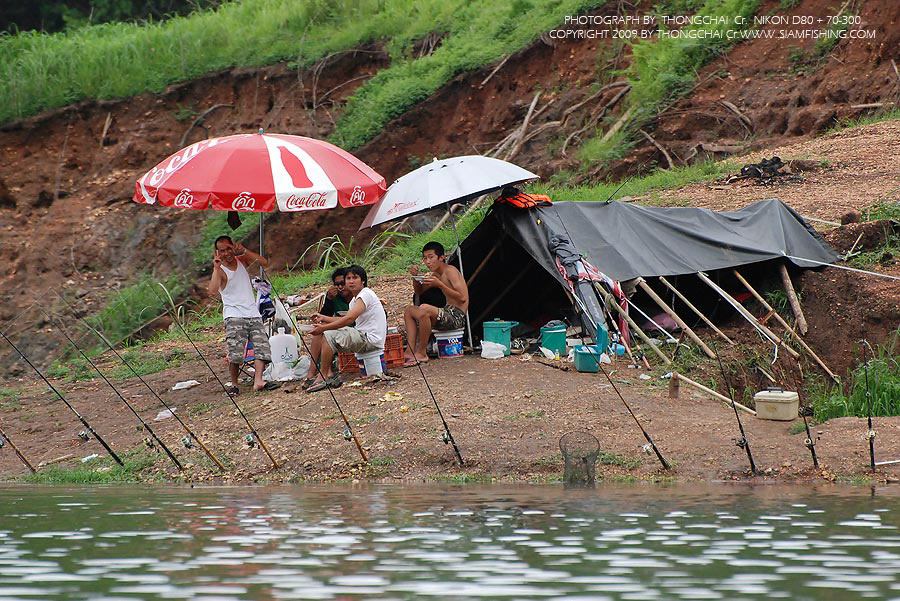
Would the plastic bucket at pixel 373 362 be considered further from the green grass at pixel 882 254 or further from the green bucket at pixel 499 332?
the green grass at pixel 882 254

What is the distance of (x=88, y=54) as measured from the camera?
20.9 metres

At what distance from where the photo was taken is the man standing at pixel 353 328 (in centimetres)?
931

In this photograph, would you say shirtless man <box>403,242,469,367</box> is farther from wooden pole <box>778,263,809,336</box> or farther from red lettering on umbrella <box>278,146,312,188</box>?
wooden pole <box>778,263,809,336</box>

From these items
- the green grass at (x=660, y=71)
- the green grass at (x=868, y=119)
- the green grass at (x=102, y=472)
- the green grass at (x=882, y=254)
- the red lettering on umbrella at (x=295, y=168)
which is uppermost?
the green grass at (x=660, y=71)

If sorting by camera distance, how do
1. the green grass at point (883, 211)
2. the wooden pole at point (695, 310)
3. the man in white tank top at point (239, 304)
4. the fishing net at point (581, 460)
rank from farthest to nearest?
the green grass at point (883, 211)
the wooden pole at point (695, 310)
the man in white tank top at point (239, 304)
the fishing net at point (581, 460)

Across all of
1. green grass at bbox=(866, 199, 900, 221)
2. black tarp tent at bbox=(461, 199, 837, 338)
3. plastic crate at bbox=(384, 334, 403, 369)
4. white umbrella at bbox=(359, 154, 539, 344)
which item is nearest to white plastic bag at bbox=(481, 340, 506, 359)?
plastic crate at bbox=(384, 334, 403, 369)

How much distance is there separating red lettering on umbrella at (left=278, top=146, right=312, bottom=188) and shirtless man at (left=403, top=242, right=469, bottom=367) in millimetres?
1219

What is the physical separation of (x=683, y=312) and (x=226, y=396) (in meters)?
4.51

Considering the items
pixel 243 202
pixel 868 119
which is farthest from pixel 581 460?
pixel 868 119

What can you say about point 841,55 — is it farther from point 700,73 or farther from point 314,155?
point 314,155

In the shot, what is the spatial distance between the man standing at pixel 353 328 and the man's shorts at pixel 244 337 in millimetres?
596

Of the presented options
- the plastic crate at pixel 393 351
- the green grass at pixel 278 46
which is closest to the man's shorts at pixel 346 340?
the plastic crate at pixel 393 351

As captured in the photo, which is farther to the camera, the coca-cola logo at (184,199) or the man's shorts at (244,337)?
the man's shorts at (244,337)

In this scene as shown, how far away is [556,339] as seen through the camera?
A: 997cm
